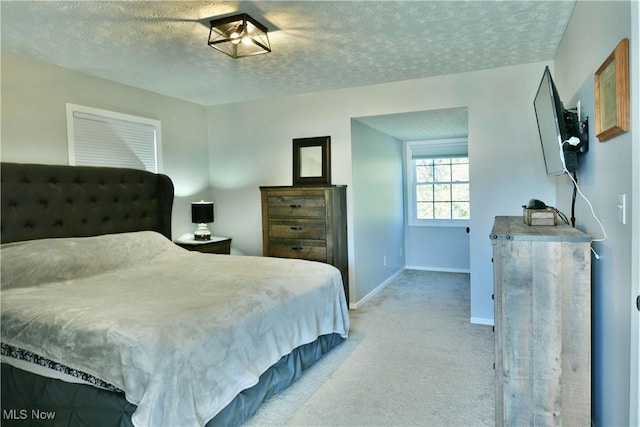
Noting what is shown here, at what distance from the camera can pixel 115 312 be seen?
204cm

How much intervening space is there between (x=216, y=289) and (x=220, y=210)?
279cm

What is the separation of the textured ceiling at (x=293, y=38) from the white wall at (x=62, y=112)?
0.46ft

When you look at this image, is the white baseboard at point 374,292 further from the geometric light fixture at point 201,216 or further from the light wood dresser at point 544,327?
the light wood dresser at point 544,327

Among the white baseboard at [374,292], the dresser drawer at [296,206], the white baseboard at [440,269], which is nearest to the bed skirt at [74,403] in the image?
the dresser drawer at [296,206]

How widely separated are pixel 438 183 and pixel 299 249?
3062mm

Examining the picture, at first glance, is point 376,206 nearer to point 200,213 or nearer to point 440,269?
point 440,269

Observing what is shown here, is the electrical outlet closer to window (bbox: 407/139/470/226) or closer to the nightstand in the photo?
the nightstand

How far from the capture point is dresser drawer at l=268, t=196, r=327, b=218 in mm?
4098

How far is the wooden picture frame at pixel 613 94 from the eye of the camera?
144 centimetres

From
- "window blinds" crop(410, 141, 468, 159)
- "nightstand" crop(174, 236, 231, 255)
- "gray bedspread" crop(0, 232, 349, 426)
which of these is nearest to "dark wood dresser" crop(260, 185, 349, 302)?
"nightstand" crop(174, 236, 231, 255)

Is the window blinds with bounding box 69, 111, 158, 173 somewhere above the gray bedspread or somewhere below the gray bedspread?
above

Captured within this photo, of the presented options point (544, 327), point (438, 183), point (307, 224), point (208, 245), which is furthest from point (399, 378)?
point (438, 183)

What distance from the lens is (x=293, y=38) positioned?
2877mm

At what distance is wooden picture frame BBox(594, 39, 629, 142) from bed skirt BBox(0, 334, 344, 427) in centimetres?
213
